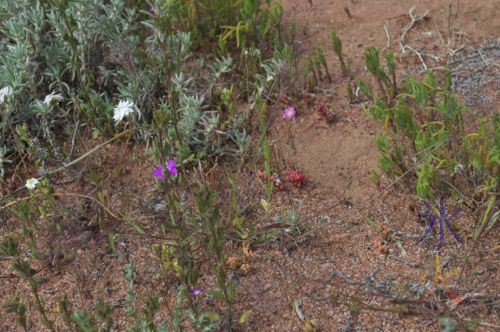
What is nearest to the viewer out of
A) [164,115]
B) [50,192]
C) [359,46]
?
[164,115]

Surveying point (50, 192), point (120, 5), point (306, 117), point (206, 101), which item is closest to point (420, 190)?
point (306, 117)

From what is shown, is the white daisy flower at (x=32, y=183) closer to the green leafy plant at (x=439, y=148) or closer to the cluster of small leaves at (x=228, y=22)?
the cluster of small leaves at (x=228, y=22)

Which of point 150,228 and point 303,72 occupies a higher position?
point 303,72

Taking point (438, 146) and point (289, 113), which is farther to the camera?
point (289, 113)

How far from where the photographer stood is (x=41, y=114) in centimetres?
375

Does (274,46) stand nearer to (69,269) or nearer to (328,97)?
(328,97)

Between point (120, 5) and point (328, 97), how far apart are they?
1265mm

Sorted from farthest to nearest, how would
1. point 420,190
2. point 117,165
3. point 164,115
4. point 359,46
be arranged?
1. point 359,46
2. point 117,165
3. point 420,190
4. point 164,115

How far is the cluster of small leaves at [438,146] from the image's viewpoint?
3006 mm

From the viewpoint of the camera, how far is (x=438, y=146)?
3.04 metres

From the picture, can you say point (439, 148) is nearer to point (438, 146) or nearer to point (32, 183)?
point (438, 146)

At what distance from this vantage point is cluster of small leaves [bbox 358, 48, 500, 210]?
3.01 meters

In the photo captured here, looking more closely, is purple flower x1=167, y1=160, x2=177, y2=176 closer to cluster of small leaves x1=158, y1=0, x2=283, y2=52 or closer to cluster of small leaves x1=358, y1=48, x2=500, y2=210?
cluster of small leaves x1=358, y1=48, x2=500, y2=210

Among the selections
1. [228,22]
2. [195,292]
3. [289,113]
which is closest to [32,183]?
[195,292]
